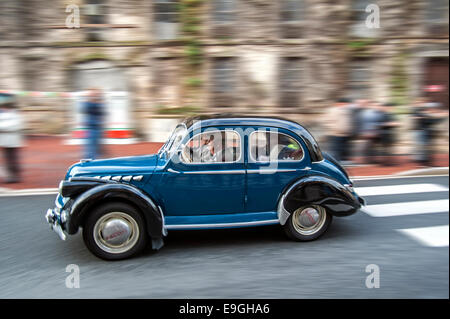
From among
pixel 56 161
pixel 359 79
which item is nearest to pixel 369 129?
pixel 359 79

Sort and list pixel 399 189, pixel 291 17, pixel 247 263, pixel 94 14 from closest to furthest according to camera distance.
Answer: pixel 247 263
pixel 399 189
pixel 94 14
pixel 291 17

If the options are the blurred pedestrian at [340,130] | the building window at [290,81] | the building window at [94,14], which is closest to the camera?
the blurred pedestrian at [340,130]

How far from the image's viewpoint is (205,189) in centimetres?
609

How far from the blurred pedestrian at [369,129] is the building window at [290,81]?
17.8 feet

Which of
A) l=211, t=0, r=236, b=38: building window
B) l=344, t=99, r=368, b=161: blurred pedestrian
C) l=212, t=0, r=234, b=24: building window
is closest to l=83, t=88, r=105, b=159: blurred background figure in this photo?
l=344, t=99, r=368, b=161: blurred pedestrian

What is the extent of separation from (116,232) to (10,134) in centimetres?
494

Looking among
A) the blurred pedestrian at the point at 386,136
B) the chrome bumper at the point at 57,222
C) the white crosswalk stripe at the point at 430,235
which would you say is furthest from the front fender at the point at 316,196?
the blurred pedestrian at the point at 386,136

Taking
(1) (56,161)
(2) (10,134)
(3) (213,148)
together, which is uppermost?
(3) (213,148)

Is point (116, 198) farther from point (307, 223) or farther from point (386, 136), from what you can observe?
point (386, 136)

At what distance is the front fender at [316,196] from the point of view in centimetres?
626

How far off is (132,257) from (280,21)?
40.9ft

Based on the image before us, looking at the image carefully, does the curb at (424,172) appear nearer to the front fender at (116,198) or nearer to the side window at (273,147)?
the side window at (273,147)

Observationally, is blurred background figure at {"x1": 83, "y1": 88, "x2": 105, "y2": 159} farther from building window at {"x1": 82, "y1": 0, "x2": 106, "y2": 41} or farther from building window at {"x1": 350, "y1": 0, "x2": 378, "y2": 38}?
building window at {"x1": 350, "y1": 0, "x2": 378, "y2": 38}

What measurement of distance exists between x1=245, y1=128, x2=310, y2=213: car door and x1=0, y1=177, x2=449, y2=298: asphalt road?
2.16 ft
